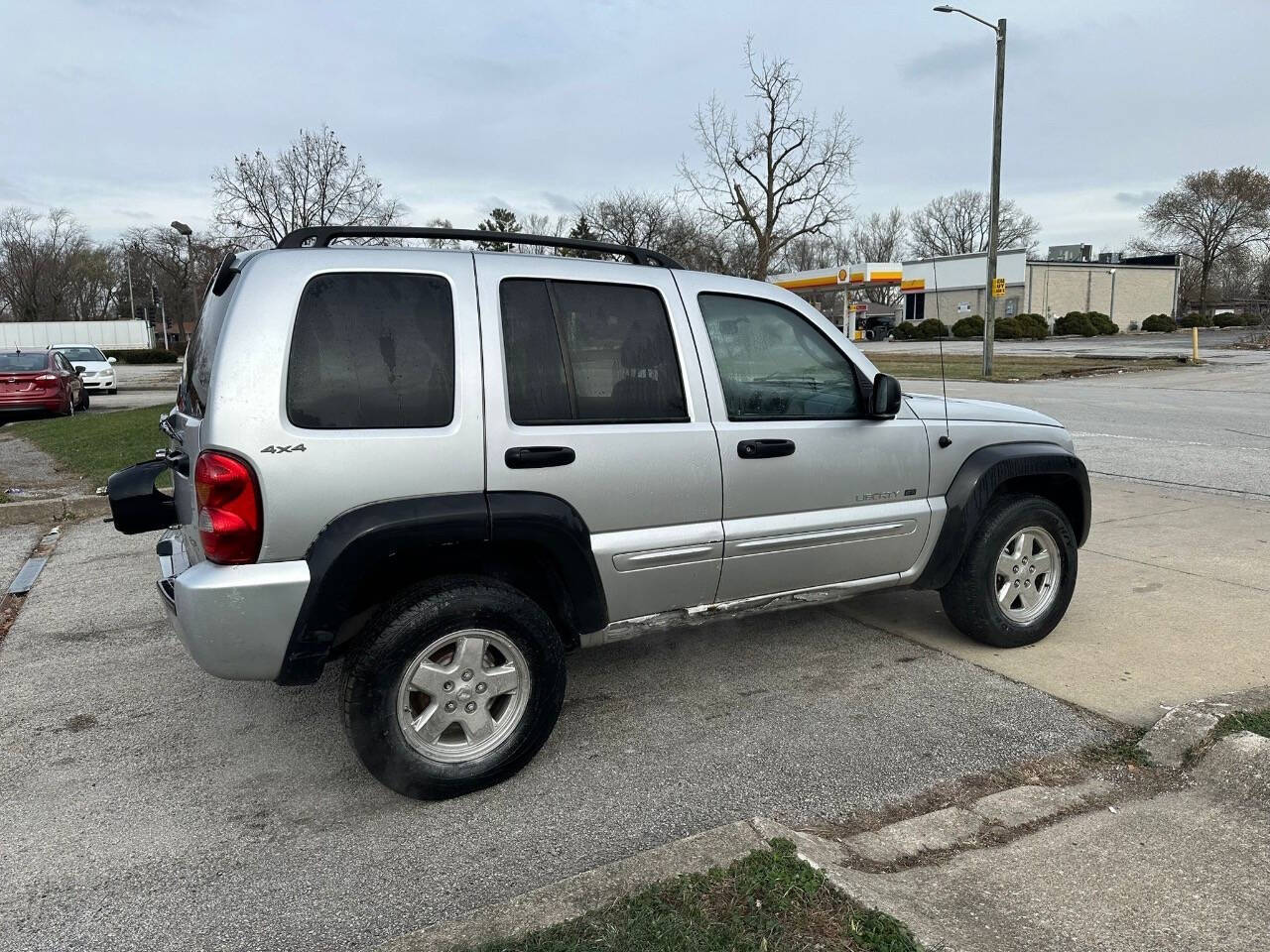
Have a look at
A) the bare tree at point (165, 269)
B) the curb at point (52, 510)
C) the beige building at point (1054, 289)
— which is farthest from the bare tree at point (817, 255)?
the curb at point (52, 510)

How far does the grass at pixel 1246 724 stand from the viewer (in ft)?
11.3

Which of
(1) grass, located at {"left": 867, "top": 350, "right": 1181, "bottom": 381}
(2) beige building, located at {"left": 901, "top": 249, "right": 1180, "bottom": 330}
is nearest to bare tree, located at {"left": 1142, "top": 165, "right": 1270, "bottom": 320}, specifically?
(2) beige building, located at {"left": 901, "top": 249, "right": 1180, "bottom": 330}

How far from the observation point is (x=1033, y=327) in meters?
49.2

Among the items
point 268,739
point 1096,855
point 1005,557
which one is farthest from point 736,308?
point 268,739

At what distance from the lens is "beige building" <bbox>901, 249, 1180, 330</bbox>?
5612cm

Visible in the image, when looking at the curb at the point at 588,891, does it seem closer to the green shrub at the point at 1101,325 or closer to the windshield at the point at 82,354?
the windshield at the point at 82,354

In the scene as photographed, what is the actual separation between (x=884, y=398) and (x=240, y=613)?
2.67 metres

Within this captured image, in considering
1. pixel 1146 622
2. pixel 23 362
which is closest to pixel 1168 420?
pixel 1146 622

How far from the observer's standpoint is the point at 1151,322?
183 ft

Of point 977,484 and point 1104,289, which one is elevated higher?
point 1104,289

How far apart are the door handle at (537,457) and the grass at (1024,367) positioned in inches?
834

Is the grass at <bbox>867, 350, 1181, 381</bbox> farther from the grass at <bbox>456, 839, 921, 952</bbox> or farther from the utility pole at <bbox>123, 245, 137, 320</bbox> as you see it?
the utility pole at <bbox>123, 245, 137, 320</bbox>

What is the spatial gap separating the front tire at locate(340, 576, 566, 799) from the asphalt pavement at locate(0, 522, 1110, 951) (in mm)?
155

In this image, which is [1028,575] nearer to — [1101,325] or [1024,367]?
[1024,367]
